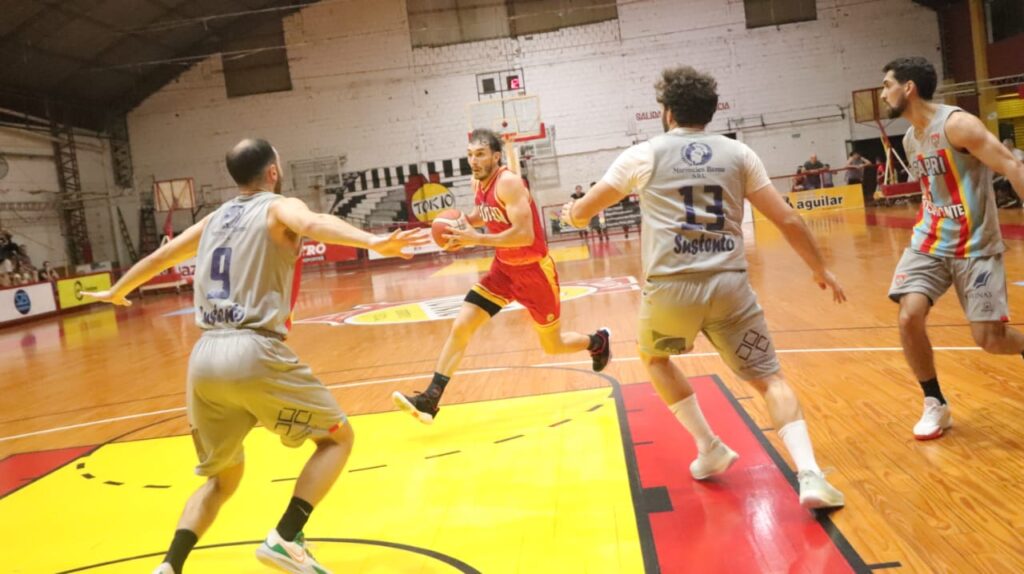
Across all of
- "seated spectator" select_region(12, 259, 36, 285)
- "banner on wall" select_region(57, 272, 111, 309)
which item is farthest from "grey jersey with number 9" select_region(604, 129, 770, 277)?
"seated spectator" select_region(12, 259, 36, 285)

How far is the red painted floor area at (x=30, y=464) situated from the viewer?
5059mm

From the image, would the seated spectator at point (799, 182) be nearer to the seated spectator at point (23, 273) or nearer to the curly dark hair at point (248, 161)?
the seated spectator at point (23, 273)

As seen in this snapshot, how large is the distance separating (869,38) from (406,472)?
25.4m

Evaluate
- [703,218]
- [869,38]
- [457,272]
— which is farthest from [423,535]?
[869,38]

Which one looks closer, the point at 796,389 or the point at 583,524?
the point at 583,524

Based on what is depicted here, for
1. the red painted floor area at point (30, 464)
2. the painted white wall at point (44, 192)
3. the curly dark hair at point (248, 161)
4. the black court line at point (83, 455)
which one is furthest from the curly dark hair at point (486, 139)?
the painted white wall at point (44, 192)

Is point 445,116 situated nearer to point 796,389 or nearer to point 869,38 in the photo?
point 869,38

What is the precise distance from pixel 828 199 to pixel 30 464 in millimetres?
21719

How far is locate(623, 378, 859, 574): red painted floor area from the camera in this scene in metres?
2.90

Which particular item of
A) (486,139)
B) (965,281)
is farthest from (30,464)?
(965,281)

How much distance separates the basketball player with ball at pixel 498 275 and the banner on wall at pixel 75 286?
1514cm

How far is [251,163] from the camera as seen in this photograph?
3199 mm

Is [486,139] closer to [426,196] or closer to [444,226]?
[444,226]

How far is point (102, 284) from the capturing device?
20078 mm
